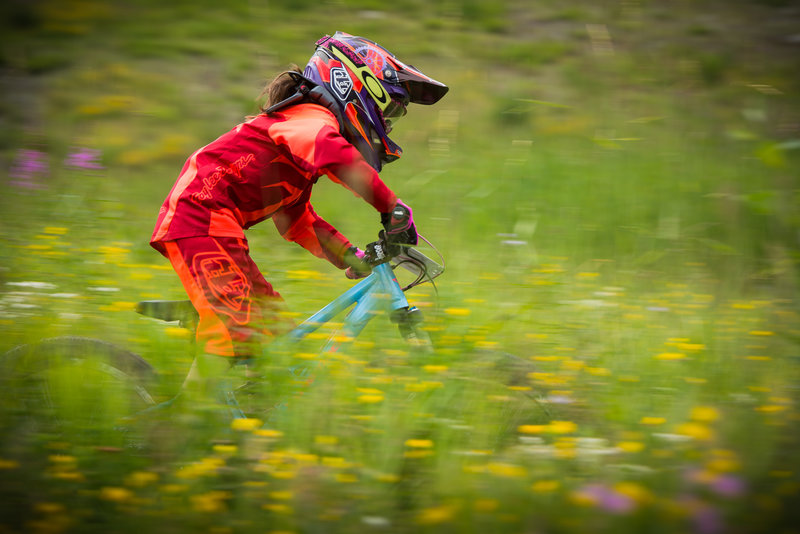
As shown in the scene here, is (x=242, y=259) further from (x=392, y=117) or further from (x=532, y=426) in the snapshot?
(x=532, y=426)

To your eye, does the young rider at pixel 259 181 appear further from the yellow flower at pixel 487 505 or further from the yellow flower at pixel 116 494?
the yellow flower at pixel 487 505

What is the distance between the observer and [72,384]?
2.85 meters

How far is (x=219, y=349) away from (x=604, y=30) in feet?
24.8

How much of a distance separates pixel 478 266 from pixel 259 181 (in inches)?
87.9

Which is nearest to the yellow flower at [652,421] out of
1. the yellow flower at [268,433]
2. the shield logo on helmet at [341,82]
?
the yellow flower at [268,433]

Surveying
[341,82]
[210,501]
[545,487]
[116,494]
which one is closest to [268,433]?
[210,501]

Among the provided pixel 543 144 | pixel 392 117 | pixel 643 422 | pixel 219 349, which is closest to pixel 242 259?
pixel 219 349

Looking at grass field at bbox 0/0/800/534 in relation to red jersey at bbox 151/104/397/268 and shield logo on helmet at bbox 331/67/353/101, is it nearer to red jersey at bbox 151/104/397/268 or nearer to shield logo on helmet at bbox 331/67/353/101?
red jersey at bbox 151/104/397/268

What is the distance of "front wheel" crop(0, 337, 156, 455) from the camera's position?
2.81m

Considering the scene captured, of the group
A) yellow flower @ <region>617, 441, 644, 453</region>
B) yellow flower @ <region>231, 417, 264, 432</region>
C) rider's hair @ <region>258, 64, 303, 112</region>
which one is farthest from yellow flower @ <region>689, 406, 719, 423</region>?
rider's hair @ <region>258, 64, 303, 112</region>

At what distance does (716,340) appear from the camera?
3.71 metres

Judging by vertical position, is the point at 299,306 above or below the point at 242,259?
below

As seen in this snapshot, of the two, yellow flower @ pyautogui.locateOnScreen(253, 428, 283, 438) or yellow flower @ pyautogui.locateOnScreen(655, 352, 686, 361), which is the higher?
yellow flower @ pyautogui.locateOnScreen(253, 428, 283, 438)

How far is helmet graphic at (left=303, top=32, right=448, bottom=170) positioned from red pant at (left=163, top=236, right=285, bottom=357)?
2.44 feet
